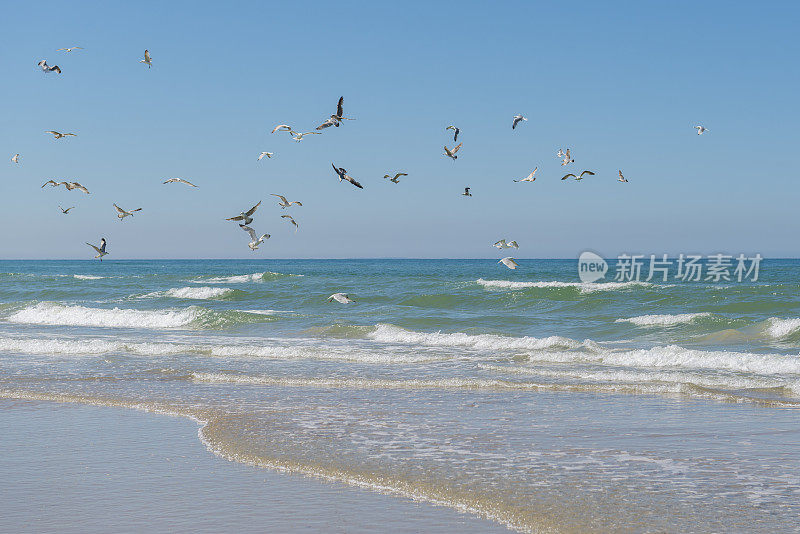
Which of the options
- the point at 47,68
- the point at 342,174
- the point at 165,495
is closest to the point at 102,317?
the point at 47,68

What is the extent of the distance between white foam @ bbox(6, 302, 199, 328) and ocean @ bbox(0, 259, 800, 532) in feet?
4.39

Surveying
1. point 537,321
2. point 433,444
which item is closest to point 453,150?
point 537,321

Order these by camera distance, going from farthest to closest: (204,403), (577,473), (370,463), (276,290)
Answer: (276,290) < (204,403) < (370,463) < (577,473)

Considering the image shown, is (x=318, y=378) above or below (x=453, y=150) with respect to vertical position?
below

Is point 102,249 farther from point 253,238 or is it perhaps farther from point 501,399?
point 501,399

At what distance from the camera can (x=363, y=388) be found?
41.4ft

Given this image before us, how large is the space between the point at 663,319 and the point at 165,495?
64.9 feet

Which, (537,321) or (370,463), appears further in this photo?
(537,321)

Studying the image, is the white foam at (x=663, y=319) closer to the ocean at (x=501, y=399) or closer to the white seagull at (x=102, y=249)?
the ocean at (x=501, y=399)

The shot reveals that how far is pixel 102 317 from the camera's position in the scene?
3016 centimetres

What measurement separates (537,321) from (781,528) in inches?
761

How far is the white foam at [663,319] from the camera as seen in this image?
75.5 feet

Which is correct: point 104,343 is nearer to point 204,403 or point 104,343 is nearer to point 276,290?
point 204,403

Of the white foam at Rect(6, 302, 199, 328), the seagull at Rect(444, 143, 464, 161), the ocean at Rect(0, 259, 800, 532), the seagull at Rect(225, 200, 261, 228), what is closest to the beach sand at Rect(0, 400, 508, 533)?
the ocean at Rect(0, 259, 800, 532)
